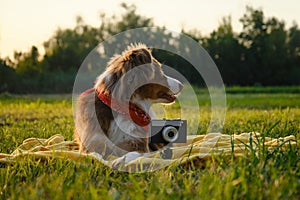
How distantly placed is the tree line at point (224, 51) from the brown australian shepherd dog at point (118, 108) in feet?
51.1

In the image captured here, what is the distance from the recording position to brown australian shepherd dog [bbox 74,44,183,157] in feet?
12.2

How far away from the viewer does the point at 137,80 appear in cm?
381

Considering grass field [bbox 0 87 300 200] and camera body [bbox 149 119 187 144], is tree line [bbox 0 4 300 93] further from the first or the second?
grass field [bbox 0 87 300 200]

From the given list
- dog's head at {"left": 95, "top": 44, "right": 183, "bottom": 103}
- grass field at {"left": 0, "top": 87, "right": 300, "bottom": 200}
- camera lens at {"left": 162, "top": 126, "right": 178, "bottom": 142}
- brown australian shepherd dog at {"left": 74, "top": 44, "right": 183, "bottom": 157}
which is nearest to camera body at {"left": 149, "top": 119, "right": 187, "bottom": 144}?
camera lens at {"left": 162, "top": 126, "right": 178, "bottom": 142}

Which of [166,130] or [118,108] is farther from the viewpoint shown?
[166,130]

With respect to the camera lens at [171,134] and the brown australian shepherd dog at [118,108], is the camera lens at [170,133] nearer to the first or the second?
the camera lens at [171,134]

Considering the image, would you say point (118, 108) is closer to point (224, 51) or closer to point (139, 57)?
point (139, 57)

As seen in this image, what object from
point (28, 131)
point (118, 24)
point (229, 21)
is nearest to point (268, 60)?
point (229, 21)

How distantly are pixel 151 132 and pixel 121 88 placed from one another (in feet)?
1.56

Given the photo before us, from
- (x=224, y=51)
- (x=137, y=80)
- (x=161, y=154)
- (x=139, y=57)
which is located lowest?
(x=161, y=154)

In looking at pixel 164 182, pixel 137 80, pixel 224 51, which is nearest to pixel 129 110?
pixel 137 80

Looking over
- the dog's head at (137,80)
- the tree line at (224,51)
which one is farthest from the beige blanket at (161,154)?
the tree line at (224,51)

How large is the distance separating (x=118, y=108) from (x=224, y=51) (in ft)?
64.5

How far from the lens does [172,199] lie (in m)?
1.99
